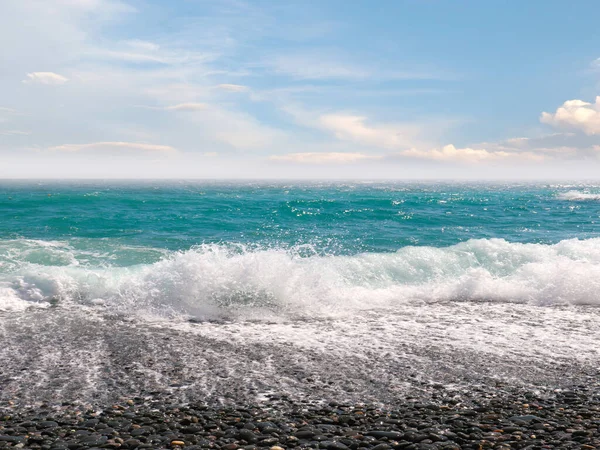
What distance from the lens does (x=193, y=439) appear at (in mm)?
4770

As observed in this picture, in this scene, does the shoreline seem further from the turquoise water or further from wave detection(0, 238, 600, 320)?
the turquoise water

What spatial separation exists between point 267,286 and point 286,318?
1644mm

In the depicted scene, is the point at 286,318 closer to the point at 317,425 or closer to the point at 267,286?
the point at 267,286

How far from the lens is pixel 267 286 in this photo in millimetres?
12000

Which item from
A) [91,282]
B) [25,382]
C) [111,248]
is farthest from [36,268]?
[25,382]

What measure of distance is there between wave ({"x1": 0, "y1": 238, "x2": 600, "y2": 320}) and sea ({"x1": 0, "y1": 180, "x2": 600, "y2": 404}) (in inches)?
2.0

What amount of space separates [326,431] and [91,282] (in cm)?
988

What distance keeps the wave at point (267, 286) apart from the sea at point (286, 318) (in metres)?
0.05

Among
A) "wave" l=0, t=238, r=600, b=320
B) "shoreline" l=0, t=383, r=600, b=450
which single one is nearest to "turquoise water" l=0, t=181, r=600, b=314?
"wave" l=0, t=238, r=600, b=320

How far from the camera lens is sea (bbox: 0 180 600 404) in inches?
261

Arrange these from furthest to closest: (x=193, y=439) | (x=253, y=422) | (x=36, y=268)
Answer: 1. (x=36, y=268)
2. (x=253, y=422)
3. (x=193, y=439)

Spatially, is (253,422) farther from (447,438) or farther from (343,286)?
(343,286)

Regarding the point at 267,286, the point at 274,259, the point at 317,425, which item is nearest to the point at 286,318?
the point at 267,286

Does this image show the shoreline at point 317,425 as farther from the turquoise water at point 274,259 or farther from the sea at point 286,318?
the turquoise water at point 274,259
